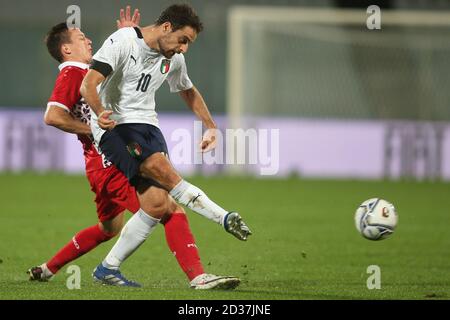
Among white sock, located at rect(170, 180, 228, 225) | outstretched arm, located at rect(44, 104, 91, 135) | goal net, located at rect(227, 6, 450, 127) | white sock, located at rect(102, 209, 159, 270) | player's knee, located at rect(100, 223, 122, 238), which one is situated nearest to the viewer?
white sock, located at rect(170, 180, 228, 225)

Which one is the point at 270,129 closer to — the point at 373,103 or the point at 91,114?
the point at 373,103

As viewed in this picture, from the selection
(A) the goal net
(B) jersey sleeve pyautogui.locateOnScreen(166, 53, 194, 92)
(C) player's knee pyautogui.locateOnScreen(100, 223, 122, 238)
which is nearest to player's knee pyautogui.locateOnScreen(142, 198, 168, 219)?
(C) player's knee pyautogui.locateOnScreen(100, 223, 122, 238)

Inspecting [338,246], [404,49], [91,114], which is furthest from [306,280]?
[404,49]

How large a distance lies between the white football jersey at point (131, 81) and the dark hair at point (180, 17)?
0.24m

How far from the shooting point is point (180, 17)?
689 cm

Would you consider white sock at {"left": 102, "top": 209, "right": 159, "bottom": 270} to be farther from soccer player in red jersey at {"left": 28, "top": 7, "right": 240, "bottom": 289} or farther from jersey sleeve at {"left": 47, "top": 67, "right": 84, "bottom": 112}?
jersey sleeve at {"left": 47, "top": 67, "right": 84, "bottom": 112}

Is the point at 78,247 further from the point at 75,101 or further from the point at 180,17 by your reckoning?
the point at 180,17

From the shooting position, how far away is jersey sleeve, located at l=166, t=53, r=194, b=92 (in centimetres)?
730

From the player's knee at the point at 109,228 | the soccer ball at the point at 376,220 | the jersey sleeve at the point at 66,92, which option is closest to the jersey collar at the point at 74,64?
the jersey sleeve at the point at 66,92

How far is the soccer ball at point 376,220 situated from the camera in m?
7.37

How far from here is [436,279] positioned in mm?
7910

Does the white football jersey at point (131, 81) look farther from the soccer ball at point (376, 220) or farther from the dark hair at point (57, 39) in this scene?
the soccer ball at point (376, 220)

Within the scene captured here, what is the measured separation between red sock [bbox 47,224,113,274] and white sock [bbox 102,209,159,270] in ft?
1.48

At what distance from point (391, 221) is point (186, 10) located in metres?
2.11
